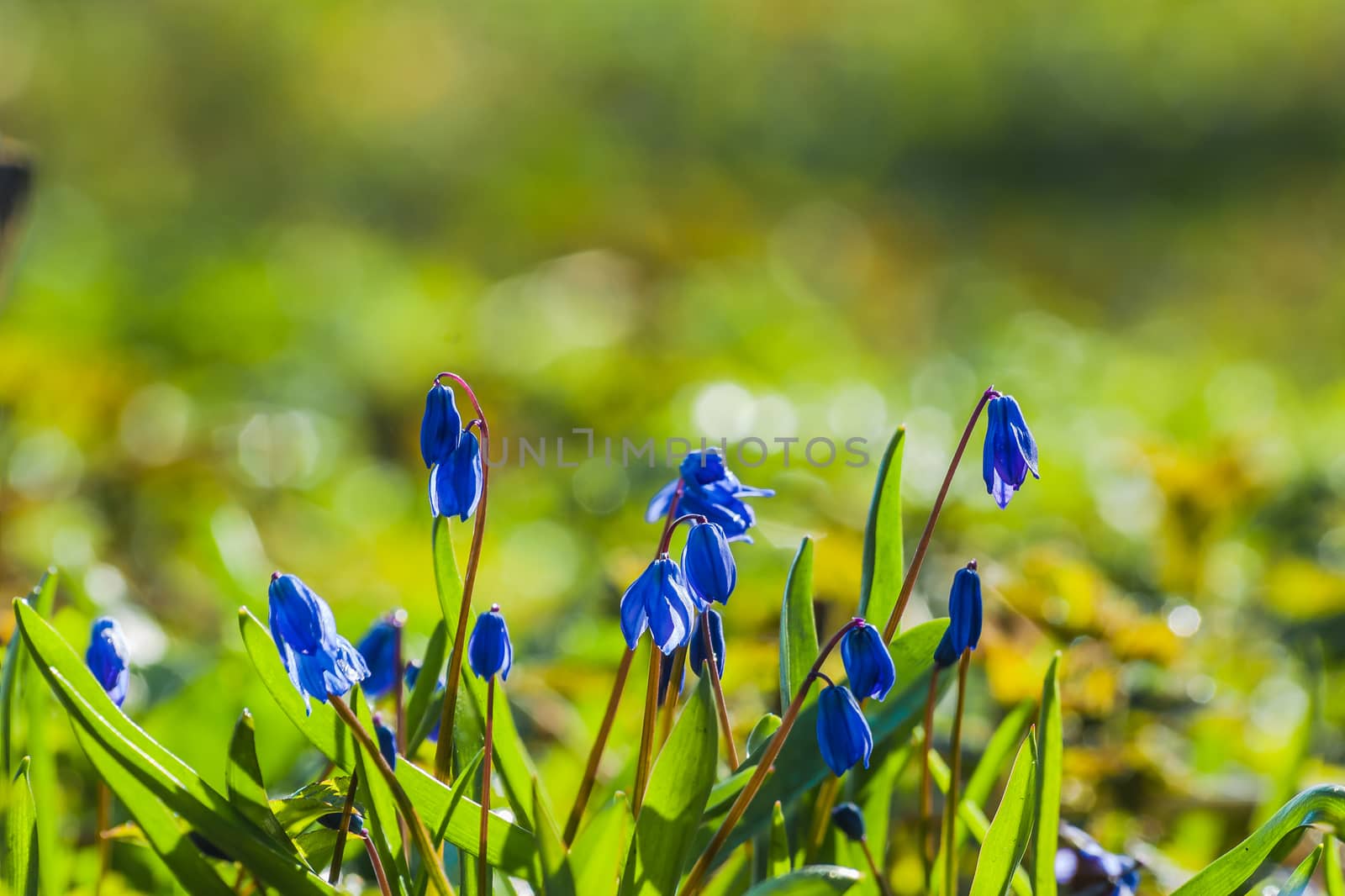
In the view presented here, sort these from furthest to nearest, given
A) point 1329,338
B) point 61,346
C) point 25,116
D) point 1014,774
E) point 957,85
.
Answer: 1. point 957,85
2. point 25,116
3. point 1329,338
4. point 61,346
5. point 1014,774

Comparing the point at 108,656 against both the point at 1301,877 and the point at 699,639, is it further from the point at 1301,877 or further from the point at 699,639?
the point at 1301,877

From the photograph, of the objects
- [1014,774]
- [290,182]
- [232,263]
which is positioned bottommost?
[1014,774]

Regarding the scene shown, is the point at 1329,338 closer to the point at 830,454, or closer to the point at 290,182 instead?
the point at 830,454

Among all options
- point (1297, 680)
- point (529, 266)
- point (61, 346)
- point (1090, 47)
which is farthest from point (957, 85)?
point (1297, 680)

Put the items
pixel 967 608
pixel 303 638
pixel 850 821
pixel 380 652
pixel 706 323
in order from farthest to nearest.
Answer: pixel 706 323
pixel 380 652
pixel 850 821
pixel 967 608
pixel 303 638

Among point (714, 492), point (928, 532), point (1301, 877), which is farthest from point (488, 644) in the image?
point (1301, 877)

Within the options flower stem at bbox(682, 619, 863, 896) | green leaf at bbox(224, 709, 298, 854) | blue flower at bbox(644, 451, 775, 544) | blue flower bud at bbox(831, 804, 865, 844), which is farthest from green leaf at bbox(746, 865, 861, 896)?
green leaf at bbox(224, 709, 298, 854)

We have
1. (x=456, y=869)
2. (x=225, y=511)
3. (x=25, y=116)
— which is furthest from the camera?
(x=25, y=116)
